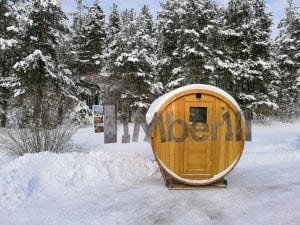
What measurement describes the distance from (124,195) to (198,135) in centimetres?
202

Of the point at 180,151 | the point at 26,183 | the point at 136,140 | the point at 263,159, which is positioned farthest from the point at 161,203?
the point at 136,140

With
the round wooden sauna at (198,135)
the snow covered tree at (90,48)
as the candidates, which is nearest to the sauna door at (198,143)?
the round wooden sauna at (198,135)

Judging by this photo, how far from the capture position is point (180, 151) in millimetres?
7195

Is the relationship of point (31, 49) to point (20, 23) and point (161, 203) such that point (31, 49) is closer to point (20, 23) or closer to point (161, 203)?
point (20, 23)

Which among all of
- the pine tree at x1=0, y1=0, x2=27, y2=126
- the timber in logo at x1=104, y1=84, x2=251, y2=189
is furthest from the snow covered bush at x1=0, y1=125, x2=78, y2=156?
the pine tree at x1=0, y1=0, x2=27, y2=126

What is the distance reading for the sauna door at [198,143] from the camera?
720cm

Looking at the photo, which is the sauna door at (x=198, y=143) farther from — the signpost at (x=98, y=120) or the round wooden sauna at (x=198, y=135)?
the signpost at (x=98, y=120)

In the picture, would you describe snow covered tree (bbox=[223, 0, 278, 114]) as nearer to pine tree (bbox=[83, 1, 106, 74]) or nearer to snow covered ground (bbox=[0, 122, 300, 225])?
pine tree (bbox=[83, 1, 106, 74])

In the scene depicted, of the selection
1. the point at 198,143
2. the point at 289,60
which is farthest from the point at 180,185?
the point at 289,60

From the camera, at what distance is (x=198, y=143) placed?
7219 mm

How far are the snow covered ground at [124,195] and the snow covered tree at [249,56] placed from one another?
15.0 m

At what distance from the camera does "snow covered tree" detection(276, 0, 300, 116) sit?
29406 mm

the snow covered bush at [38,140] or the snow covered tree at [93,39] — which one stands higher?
the snow covered tree at [93,39]

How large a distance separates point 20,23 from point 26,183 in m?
13.6
